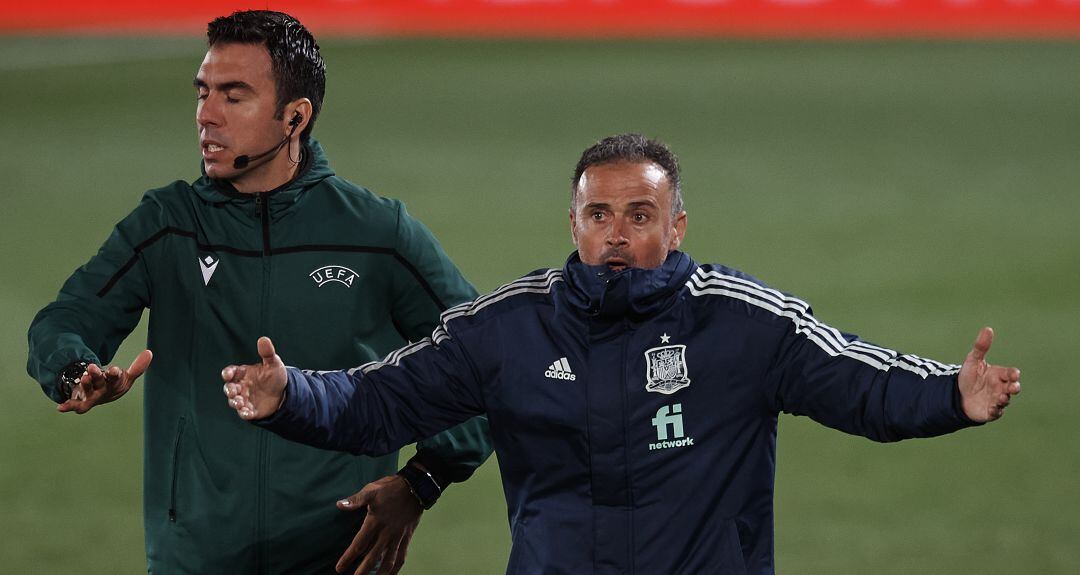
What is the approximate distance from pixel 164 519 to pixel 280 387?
0.93 meters

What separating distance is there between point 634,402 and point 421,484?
0.92 metres

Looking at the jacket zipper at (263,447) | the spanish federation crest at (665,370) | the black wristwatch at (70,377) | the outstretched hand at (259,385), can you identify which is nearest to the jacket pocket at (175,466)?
the jacket zipper at (263,447)

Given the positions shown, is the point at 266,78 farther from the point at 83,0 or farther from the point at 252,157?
the point at 83,0

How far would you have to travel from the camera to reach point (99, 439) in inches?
336

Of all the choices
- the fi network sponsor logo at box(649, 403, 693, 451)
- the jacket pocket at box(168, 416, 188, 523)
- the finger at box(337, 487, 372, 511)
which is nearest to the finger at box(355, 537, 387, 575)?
the finger at box(337, 487, 372, 511)

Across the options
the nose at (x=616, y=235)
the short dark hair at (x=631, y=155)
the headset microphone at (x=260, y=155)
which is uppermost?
the headset microphone at (x=260, y=155)

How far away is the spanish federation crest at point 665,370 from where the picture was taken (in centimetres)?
387

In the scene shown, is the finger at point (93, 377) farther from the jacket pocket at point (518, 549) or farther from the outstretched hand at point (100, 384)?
the jacket pocket at point (518, 549)

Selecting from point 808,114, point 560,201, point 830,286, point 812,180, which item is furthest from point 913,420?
point 808,114

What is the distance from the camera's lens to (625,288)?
3838 mm

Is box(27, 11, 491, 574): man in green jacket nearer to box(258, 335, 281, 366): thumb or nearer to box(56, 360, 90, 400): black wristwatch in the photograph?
box(56, 360, 90, 400): black wristwatch

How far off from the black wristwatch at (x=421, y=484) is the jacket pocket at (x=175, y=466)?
573 millimetres

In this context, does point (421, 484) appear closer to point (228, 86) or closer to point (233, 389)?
point (233, 389)

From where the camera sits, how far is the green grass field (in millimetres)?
7465
